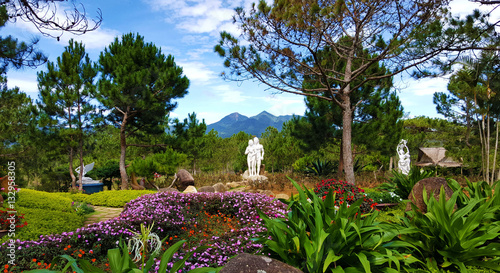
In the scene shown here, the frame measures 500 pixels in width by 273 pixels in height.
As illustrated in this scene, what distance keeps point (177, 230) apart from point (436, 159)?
701 inches

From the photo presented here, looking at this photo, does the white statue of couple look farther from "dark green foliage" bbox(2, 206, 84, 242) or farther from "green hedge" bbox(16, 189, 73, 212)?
"dark green foliage" bbox(2, 206, 84, 242)

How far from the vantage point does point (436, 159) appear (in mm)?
17672

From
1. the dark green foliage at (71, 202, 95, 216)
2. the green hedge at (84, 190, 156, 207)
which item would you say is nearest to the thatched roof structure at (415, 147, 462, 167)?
the green hedge at (84, 190, 156, 207)

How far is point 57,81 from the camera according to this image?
501 inches

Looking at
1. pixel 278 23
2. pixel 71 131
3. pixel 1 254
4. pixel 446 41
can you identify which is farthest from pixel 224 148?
pixel 1 254

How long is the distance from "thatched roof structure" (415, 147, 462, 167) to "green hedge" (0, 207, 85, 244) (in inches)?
737

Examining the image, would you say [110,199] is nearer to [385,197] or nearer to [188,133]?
[188,133]

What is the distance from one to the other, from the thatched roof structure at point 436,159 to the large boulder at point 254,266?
1899cm

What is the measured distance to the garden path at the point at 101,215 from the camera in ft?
22.6

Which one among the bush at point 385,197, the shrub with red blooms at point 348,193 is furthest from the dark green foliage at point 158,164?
the bush at point 385,197

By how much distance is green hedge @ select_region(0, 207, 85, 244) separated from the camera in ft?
17.4

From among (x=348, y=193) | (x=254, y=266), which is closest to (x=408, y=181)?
(x=348, y=193)

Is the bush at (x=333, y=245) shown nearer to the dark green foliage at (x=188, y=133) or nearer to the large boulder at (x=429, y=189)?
the large boulder at (x=429, y=189)

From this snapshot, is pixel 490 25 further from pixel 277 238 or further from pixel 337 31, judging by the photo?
pixel 277 238
